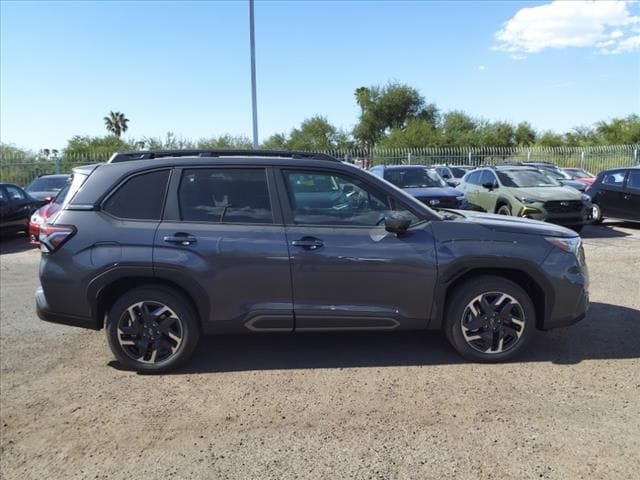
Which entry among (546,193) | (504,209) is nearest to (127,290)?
(504,209)

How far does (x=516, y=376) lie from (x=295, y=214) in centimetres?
224

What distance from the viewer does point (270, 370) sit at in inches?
177

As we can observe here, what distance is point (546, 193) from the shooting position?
12016 mm

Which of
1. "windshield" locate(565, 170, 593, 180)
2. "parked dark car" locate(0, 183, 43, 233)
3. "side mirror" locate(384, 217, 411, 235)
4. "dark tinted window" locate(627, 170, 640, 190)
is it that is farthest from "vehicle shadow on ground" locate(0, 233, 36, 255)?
"windshield" locate(565, 170, 593, 180)

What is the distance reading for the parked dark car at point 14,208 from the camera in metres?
13.1

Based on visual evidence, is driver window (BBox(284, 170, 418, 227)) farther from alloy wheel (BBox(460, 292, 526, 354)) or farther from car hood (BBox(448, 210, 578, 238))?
alloy wheel (BBox(460, 292, 526, 354))

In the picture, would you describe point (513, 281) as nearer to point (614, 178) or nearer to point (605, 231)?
point (605, 231)

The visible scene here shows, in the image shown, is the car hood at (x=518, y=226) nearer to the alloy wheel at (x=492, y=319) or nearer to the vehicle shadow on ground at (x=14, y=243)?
the alloy wheel at (x=492, y=319)

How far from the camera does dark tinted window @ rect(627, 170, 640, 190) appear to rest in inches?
512

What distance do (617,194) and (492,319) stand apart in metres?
11.1

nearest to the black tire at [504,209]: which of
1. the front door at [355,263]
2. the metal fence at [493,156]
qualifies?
the front door at [355,263]

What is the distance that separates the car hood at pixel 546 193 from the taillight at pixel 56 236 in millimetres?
10191

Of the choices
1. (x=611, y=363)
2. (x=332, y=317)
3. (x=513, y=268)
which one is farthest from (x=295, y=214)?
(x=611, y=363)

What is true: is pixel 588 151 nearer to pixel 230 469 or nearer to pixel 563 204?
pixel 563 204
